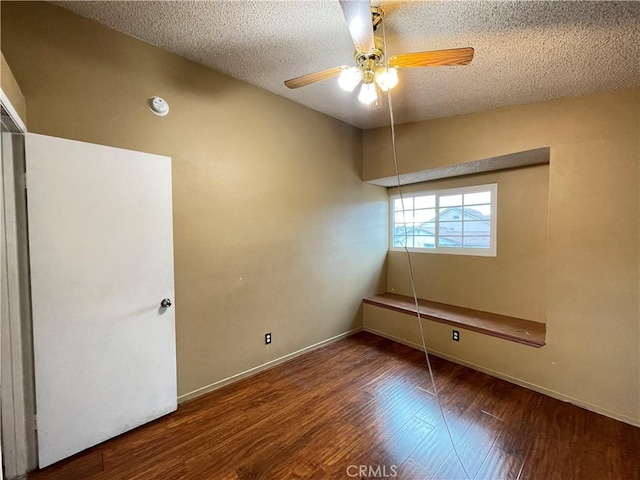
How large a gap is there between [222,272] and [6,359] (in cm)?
132

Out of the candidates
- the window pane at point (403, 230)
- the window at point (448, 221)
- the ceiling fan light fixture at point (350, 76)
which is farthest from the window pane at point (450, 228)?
the ceiling fan light fixture at point (350, 76)

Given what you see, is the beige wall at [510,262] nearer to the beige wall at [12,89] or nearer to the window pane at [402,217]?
the window pane at [402,217]

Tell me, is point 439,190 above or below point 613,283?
above

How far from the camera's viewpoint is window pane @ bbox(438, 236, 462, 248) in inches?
139

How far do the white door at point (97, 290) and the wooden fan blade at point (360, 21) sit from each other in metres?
1.58

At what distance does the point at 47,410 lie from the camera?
1.61m

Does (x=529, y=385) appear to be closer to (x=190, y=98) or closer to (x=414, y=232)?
(x=414, y=232)

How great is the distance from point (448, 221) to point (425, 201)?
0.44m

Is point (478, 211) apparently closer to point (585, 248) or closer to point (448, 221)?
point (448, 221)

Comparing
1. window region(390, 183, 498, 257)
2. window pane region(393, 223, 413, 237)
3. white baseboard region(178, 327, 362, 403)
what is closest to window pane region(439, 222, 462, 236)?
window region(390, 183, 498, 257)

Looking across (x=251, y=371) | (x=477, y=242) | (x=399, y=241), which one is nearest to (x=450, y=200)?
(x=477, y=242)

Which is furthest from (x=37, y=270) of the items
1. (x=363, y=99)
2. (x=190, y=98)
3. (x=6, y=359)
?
(x=363, y=99)

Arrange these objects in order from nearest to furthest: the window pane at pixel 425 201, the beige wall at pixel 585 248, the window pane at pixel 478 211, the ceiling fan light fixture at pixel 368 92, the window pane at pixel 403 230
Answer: the ceiling fan light fixture at pixel 368 92, the beige wall at pixel 585 248, the window pane at pixel 478 211, the window pane at pixel 425 201, the window pane at pixel 403 230

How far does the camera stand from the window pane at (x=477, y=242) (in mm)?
3256
